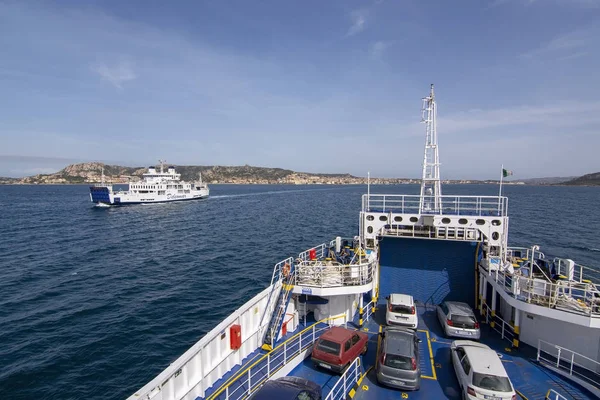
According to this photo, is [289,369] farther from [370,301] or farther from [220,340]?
[370,301]

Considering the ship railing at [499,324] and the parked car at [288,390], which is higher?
the parked car at [288,390]

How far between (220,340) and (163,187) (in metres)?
113

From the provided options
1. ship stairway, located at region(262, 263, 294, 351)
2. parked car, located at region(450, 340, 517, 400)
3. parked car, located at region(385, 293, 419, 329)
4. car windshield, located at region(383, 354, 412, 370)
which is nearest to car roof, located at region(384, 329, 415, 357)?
car windshield, located at region(383, 354, 412, 370)

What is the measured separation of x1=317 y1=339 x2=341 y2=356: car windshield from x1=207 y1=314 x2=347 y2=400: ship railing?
0.74 metres

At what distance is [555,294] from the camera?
10.9 metres

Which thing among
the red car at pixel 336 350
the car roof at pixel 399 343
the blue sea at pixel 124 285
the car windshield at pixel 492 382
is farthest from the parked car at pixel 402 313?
the blue sea at pixel 124 285

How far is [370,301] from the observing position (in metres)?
16.4

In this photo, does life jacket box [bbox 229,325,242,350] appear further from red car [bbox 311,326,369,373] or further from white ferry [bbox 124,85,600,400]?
red car [bbox 311,326,369,373]

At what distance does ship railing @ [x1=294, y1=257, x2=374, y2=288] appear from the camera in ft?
43.7

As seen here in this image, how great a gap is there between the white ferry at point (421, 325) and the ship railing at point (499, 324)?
0.09 metres

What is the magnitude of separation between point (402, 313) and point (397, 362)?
3.81m

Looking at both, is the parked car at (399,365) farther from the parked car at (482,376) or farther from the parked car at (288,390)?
the parked car at (288,390)

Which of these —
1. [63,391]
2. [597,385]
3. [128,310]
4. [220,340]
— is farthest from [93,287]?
[597,385]

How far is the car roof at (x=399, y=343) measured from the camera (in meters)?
10.2
